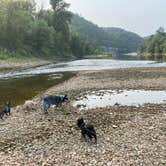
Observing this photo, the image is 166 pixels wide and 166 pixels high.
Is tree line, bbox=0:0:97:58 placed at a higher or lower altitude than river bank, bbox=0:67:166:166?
higher

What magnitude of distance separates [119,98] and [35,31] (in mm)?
110247

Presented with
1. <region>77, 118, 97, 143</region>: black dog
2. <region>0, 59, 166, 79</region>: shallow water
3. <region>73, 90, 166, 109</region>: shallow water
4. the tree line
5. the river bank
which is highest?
the tree line

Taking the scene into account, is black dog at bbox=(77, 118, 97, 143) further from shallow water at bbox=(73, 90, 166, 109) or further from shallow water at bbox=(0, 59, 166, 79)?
shallow water at bbox=(0, 59, 166, 79)

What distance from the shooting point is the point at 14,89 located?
1591 inches

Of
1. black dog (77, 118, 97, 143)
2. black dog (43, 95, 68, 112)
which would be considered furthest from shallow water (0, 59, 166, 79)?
black dog (77, 118, 97, 143)

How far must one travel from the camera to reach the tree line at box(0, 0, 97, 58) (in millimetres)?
121500

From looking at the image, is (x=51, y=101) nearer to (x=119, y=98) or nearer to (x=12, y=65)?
(x=119, y=98)

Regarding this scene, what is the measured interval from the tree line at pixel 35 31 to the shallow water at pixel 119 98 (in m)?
75.2

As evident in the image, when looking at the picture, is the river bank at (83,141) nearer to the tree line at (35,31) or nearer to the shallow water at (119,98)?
the shallow water at (119,98)

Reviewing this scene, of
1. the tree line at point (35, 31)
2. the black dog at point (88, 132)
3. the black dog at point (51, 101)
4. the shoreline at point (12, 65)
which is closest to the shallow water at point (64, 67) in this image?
the shoreline at point (12, 65)

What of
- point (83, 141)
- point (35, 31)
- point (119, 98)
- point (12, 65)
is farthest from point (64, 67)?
point (83, 141)

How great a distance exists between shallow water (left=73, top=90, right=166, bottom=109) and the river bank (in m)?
1.92

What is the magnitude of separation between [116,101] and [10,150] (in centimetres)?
1351

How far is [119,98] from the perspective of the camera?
99.6 feet
